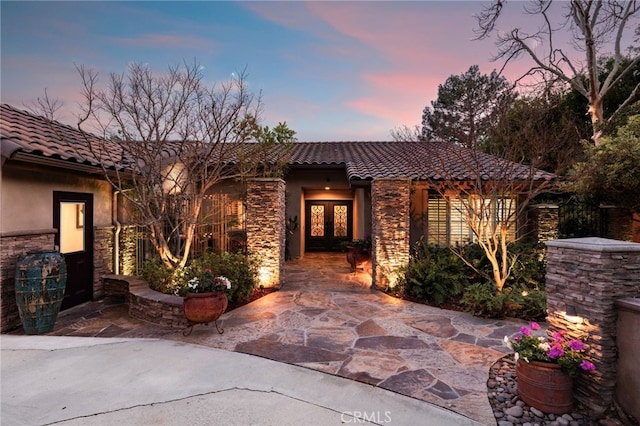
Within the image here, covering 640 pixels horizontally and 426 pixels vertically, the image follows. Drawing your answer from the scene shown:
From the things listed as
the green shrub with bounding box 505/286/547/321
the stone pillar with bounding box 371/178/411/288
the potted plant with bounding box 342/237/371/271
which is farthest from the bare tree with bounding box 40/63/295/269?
the green shrub with bounding box 505/286/547/321

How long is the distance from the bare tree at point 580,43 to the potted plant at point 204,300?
1294cm

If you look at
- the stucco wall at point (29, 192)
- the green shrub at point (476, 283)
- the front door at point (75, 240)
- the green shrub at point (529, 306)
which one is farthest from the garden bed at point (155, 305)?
the green shrub at point (529, 306)

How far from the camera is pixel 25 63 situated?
21.8ft

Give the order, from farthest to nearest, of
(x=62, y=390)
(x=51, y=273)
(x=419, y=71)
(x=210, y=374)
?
(x=419, y=71), (x=51, y=273), (x=210, y=374), (x=62, y=390)

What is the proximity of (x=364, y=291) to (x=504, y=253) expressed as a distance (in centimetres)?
331

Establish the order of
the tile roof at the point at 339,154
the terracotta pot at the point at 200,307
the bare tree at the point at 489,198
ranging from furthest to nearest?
1. the bare tree at the point at 489,198
2. the tile roof at the point at 339,154
3. the terracotta pot at the point at 200,307

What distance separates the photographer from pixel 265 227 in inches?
301

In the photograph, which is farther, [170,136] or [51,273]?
[170,136]

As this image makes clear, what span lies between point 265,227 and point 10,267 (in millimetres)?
4645

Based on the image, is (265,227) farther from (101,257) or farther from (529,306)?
(529,306)

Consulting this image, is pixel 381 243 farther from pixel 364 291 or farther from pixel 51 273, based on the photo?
pixel 51 273

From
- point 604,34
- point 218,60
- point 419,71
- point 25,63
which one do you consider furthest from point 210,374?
point 604,34

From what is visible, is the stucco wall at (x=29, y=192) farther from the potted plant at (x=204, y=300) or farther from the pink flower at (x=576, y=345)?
the pink flower at (x=576, y=345)

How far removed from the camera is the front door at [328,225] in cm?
1427
